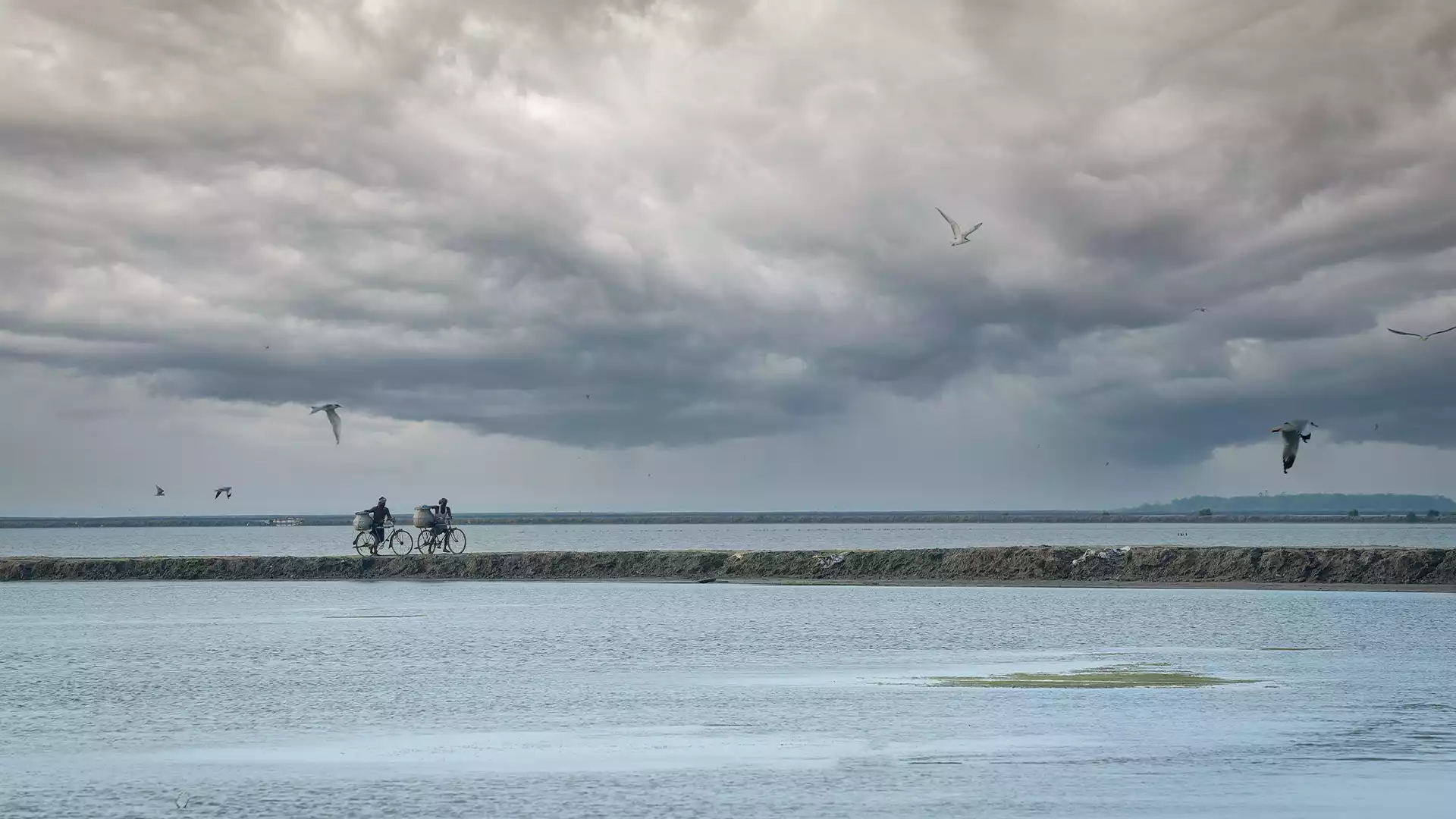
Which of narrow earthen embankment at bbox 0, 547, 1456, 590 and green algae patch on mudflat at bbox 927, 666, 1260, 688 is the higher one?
narrow earthen embankment at bbox 0, 547, 1456, 590

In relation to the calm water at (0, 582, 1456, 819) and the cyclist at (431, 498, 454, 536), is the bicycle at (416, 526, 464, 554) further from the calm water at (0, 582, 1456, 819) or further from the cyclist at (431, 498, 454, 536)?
the calm water at (0, 582, 1456, 819)

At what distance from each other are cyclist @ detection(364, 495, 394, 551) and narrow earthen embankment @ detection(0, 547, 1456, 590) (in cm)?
119

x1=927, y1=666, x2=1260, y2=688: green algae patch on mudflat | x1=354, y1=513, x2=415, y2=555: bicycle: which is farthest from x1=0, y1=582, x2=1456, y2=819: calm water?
x1=354, y1=513, x2=415, y2=555: bicycle

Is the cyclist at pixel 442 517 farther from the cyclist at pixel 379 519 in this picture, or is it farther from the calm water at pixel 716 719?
the calm water at pixel 716 719

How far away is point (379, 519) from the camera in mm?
52125

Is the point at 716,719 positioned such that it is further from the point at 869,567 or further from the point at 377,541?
the point at 377,541

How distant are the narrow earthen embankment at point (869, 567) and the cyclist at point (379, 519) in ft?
3.91

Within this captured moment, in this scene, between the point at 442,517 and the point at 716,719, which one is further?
the point at 442,517

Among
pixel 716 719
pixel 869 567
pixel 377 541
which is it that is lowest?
pixel 716 719

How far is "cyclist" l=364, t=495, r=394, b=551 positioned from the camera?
5162 centimetres

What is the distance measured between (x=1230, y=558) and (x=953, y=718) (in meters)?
Result: 33.3

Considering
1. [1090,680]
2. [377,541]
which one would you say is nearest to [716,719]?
[1090,680]

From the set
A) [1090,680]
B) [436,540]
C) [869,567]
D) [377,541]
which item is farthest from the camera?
[436,540]

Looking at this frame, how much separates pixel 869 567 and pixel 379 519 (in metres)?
18.4
